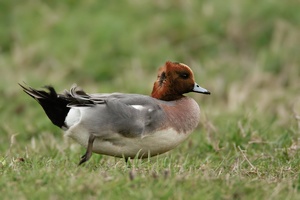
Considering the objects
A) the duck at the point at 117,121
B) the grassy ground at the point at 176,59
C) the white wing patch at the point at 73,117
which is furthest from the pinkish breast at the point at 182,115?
the white wing patch at the point at 73,117

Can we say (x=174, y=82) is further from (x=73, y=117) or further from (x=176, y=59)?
(x=176, y=59)

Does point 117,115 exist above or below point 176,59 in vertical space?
above

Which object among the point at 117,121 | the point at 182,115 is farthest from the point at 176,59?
the point at 117,121

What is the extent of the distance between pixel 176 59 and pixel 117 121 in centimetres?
484

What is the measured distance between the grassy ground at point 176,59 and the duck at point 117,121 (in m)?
0.32

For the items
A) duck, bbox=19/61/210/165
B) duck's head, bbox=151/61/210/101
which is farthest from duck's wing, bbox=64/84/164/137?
duck's head, bbox=151/61/210/101

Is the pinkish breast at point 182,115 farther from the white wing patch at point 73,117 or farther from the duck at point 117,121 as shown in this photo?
the white wing patch at point 73,117

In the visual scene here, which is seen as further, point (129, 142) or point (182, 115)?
point (182, 115)

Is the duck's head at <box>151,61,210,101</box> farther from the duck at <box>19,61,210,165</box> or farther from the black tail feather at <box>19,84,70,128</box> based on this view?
the black tail feather at <box>19,84,70,128</box>

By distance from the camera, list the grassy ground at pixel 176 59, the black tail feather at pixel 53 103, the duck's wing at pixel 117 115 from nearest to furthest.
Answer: the duck's wing at pixel 117 115, the black tail feather at pixel 53 103, the grassy ground at pixel 176 59

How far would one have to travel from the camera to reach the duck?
→ 14.9ft

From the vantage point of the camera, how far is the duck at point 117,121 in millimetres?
4527

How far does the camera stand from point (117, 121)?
452 centimetres

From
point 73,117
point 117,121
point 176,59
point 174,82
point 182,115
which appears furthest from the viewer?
point 176,59
